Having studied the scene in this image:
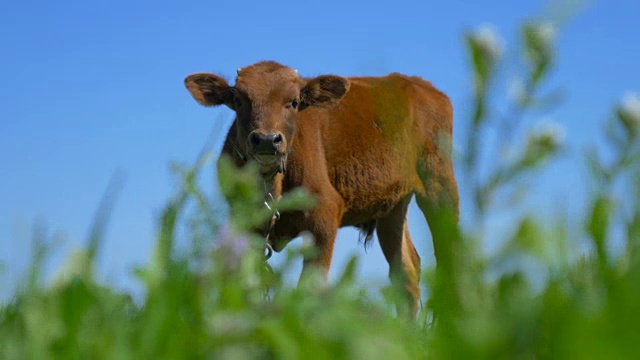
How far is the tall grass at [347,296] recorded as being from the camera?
3.56 feet

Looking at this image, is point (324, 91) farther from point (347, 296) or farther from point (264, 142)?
point (347, 296)

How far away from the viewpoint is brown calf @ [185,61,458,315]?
24.7 feet

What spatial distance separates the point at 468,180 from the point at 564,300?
40cm

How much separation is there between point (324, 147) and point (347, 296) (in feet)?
23.9

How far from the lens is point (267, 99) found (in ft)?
25.0

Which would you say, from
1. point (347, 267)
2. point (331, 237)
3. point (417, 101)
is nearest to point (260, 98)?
point (331, 237)

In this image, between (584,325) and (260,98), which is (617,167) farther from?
(260,98)

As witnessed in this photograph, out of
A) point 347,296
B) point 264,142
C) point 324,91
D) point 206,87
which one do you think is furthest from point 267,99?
point 347,296

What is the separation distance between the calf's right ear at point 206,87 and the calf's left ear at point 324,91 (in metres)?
0.77

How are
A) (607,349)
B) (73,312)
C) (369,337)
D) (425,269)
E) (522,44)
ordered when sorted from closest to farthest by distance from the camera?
(607,349) < (369,337) < (522,44) < (425,269) < (73,312)

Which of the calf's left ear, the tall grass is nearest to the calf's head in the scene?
the calf's left ear

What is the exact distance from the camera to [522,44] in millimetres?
1164

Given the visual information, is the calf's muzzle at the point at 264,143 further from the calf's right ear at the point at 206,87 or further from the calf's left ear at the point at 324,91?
the calf's left ear at the point at 324,91

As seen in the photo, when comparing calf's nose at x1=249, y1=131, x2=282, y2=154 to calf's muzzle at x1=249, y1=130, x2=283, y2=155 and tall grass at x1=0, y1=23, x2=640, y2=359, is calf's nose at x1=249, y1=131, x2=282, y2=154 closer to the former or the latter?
calf's muzzle at x1=249, y1=130, x2=283, y2=155
